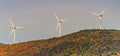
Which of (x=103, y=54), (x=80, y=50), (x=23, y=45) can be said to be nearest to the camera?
(x=103, y=54)

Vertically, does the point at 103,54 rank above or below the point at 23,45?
above

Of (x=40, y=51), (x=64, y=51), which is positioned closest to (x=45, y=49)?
(x=40, y=51)

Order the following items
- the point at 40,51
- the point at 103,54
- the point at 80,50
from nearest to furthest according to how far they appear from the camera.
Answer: the point at 103,54, the point at 80,50, the point at 40,51

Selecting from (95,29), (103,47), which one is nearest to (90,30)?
(95,29)

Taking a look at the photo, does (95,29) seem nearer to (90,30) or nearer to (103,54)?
(90,30)

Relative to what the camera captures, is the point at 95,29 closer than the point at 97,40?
No

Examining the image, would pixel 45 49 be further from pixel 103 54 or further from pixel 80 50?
pixel 103 54
